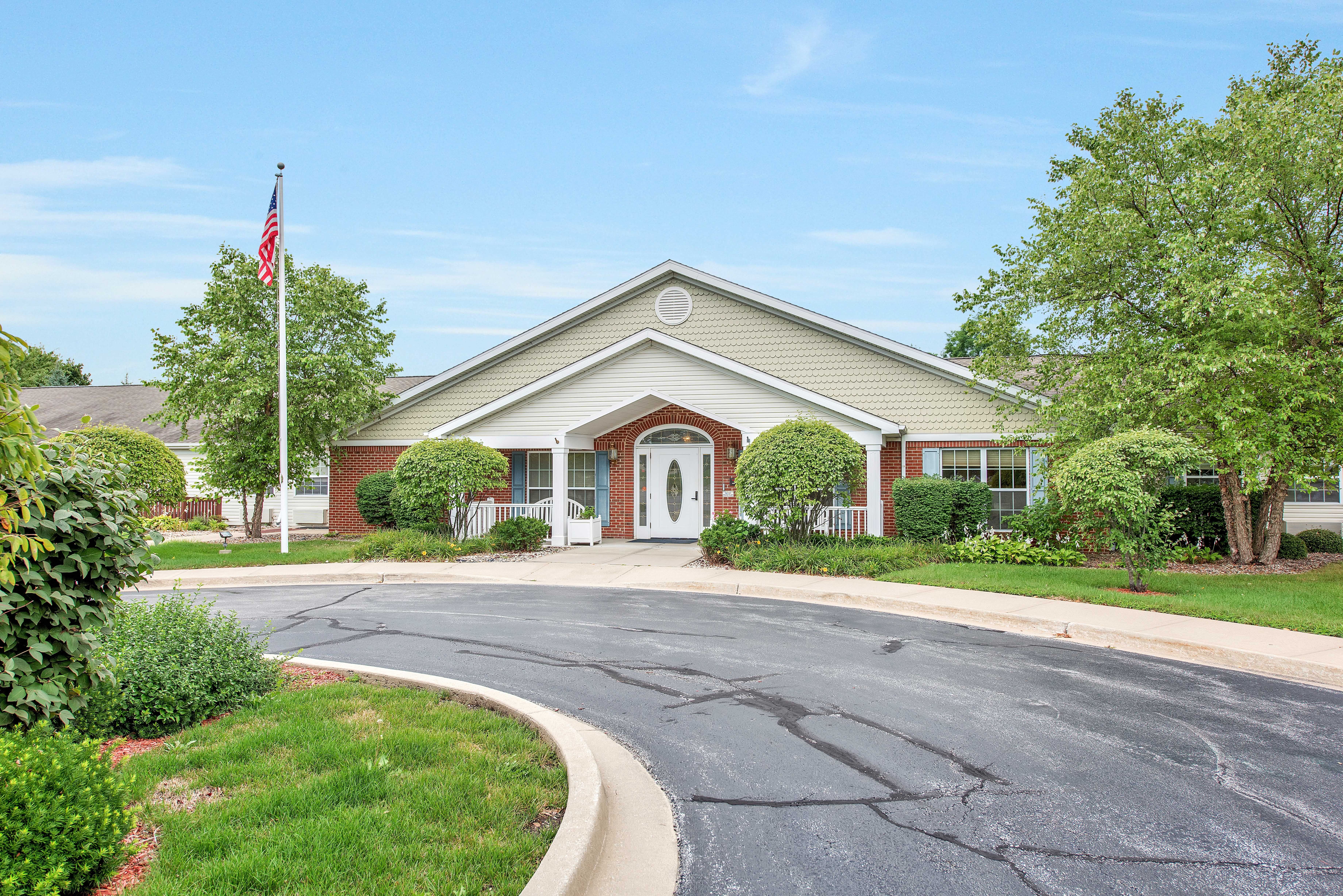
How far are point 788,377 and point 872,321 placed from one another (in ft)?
136

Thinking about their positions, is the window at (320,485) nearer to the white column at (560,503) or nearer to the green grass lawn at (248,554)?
the green grass lawn at (248,554)

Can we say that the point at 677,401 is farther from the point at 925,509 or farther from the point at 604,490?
the point at 925,509

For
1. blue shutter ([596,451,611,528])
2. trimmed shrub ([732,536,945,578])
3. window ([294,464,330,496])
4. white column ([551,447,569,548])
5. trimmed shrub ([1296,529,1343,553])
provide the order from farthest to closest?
1. window ([294,464,330,496])
2. blue shutter ([596,451,611,528])
3. white column ([551,447,569,548])
4. trimmed shrub ([1296,529,1343,553])
5. trimmed shrub ([732,536,945,578])

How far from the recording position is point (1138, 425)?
14617 mm

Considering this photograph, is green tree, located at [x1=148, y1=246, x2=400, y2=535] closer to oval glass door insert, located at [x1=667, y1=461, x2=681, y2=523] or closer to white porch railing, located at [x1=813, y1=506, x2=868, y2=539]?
oval glass door insert, located at [x1=667, y1=461, x2=681, y2=523]

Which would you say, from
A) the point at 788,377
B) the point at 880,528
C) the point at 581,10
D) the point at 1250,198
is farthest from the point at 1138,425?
the point at 581,10

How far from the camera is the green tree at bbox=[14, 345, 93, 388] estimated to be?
161 feet

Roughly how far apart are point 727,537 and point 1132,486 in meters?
7.30

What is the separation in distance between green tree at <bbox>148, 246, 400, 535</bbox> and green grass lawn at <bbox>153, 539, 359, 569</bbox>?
2267mm

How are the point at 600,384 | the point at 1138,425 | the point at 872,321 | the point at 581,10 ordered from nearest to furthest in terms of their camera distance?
the point at 1138,425 < the point at 581,10 < the point at 600,384 < the point at 872,321

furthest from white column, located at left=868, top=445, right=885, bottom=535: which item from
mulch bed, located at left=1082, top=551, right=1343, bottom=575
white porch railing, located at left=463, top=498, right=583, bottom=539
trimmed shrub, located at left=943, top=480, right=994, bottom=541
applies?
white porch railing, located at left=463, top=498, right=583, bottom=539

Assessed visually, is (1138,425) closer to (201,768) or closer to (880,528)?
(880,528)

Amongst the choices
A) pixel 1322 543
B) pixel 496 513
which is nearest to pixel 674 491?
pixel 496 513

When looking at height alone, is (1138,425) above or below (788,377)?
below
